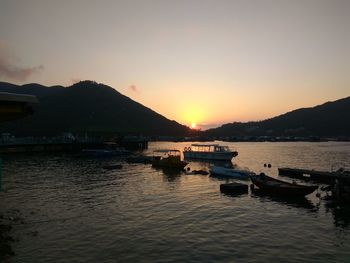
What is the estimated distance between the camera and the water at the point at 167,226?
23.9m

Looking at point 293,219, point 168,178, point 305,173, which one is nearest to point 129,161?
point 168,178

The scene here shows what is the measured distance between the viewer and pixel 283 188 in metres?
44.1

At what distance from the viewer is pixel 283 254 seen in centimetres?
2408

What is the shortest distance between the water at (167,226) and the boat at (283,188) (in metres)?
1.35

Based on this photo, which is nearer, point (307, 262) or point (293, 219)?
point (307, 262)

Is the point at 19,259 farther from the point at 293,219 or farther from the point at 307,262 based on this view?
the point at 293,219

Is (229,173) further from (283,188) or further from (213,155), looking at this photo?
(213,155)

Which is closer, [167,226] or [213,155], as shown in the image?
[167,226]

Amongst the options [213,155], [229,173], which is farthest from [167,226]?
[213,155]

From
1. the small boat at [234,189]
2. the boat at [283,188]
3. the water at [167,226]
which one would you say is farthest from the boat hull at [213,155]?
the small boat at [234,189]

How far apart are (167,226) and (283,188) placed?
794 inches

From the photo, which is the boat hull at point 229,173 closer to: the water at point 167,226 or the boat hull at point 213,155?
the water at point 167,226

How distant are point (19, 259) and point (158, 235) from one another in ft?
34.2

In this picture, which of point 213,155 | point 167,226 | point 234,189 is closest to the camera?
point 167,226
